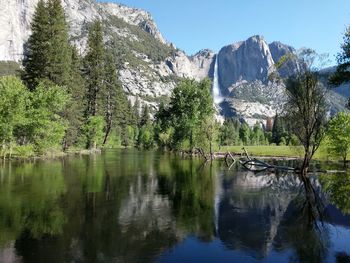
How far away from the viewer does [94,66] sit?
92.4 metres

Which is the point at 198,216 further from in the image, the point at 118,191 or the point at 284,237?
the point at 118,191

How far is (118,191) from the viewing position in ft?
89.0

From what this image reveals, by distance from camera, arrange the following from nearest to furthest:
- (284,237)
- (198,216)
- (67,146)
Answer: (284,237)
(198,216)
(67,146)

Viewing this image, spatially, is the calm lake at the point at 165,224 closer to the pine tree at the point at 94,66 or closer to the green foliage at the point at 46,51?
the green foliage at the point at 46,51

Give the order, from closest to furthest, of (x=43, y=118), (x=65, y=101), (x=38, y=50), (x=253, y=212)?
(x=253, y=212) → (x=43, y=118) → (x=65, y=101) → (x=38, y=50)

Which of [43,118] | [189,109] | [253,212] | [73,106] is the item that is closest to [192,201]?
[253,212]

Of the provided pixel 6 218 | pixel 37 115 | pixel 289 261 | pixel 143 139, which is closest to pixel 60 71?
pixel 37 115

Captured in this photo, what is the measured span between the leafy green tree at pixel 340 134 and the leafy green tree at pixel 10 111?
145 feet

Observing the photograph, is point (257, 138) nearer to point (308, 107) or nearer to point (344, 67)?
point (308, 107)

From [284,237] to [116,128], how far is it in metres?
129

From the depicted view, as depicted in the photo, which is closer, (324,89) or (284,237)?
(284,237)

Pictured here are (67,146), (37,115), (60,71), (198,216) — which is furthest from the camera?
(67,146)

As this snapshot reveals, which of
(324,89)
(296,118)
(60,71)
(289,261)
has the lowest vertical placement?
(289,261)

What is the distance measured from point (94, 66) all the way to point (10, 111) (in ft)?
150
